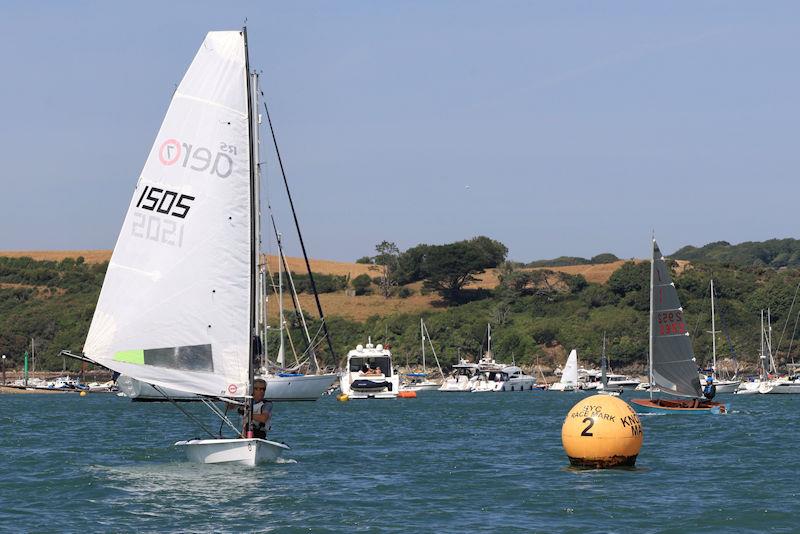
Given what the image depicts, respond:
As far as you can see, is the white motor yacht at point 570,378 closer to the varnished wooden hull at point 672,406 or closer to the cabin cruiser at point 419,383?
the cabin cruiser at point 419,383

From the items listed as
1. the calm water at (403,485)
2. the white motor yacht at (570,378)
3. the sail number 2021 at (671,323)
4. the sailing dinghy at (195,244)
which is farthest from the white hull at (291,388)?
the white motor yacht at (570,378)

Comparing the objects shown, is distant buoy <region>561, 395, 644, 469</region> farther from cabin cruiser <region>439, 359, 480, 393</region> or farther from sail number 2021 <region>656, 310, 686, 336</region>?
cabin cruiser <region>439, 359, 480, 393</region>

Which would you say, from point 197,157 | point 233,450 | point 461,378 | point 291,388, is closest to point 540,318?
point 461,378

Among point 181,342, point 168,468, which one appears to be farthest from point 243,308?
point 168,468

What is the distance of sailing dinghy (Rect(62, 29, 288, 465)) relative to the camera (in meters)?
28.5

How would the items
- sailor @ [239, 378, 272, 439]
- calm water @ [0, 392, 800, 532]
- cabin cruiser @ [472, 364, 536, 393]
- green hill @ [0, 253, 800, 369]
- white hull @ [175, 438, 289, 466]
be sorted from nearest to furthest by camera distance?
calm water @ [0, 392, 800, 532], white hull @ [175, 438, 289, 466], sailor @ [239, 378, 272, 439], cabin cruiser @ [472, 364, 536, 393], green hill @ [0, 253, 800, 369]

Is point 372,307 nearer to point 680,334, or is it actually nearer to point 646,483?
point 680,334

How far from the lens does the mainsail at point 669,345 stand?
58.8 meters

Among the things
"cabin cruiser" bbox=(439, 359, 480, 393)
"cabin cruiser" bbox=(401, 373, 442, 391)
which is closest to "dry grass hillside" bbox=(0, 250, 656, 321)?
"cabin cruiser" bbox=(401, 373, 442, 391)

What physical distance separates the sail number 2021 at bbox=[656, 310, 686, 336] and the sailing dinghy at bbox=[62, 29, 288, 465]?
3413 cm

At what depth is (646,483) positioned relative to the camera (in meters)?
27.9

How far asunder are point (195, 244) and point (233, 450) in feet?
15.3

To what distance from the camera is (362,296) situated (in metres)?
163

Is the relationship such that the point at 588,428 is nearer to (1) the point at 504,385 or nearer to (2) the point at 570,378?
(1) the point at 504,385
